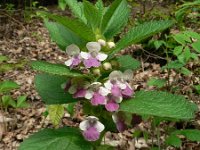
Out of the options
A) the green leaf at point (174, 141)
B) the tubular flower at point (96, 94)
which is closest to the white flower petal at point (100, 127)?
the tubular flower at point (96, 94)

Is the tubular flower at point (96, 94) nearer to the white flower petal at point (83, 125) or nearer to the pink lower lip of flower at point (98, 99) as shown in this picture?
the pink lower lip of flower at point (98, 99)

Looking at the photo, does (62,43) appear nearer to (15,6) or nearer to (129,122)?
(129,122)

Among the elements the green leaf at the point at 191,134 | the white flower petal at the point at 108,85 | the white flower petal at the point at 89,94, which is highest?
the white flower petal at the point at 108,85

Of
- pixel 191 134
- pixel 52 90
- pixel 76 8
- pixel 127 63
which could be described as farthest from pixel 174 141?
pixel 76 8

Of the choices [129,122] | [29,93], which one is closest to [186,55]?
[129,122]

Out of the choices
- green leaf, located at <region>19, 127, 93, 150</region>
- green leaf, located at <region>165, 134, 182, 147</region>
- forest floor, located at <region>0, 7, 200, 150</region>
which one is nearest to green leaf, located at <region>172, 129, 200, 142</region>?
green leaf, located at <region>165, 134, 182, 147</region>

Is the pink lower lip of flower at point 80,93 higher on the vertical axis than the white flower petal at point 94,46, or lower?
lower
